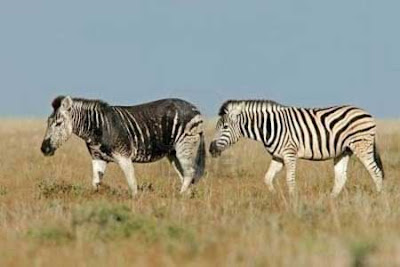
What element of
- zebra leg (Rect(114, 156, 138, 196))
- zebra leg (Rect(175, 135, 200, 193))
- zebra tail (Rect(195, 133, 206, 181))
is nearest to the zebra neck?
zebra leg (Rect(114, 156, 138, 196))

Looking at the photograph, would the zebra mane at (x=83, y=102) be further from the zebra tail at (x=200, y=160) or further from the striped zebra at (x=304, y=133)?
the striped zebra at (x=304, y=133)

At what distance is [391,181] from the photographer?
16297 mm

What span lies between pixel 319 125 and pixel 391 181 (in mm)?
1976

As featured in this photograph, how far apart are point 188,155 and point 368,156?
10.4ft

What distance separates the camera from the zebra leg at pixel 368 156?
15148mm

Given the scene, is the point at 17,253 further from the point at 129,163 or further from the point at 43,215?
the point at 129,163

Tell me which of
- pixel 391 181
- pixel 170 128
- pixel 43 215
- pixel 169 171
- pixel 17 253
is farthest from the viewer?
pixel 169 171

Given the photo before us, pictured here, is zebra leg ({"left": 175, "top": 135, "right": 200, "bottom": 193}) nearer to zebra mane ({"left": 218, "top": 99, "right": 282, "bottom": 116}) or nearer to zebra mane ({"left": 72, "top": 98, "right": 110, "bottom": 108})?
zebra mane ({"left": 218, "top": 99, "right": 282, "bottom": 116})

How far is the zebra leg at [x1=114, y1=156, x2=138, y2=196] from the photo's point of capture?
1367cm

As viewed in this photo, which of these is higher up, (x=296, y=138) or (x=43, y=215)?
(x=296, y=138)

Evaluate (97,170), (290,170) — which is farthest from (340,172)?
(97,170)

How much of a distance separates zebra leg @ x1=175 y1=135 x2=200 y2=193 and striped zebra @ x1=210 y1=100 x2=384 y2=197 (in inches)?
16.7

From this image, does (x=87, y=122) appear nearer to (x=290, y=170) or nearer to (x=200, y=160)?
(x=200, y=160)

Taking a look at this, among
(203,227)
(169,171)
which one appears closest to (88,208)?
(203,227)
